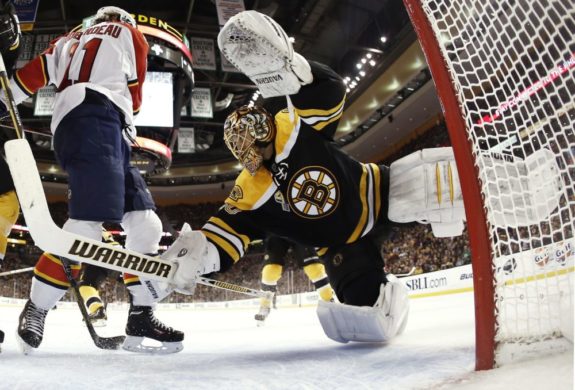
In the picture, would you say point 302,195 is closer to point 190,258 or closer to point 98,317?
point 190,258

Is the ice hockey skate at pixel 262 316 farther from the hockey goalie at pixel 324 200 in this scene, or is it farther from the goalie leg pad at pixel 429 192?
the goalie leg pad at pixel 429 192

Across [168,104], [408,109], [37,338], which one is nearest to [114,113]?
[37,338]

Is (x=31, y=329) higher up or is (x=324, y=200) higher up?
(x=324, y=200)

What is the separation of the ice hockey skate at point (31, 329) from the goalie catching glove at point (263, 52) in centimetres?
102

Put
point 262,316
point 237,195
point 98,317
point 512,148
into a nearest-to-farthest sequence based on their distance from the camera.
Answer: point 512,148, point 237,195, point 98,317, point 262,316

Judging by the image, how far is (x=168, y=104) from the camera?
Result: 21.4 ft

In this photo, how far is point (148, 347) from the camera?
5.40ft

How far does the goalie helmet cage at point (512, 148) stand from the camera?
85 centimetres

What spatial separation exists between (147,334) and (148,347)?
5 cm

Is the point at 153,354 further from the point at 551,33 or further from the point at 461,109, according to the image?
the point at 551,33

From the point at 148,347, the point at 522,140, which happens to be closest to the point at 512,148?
the point at 522,140

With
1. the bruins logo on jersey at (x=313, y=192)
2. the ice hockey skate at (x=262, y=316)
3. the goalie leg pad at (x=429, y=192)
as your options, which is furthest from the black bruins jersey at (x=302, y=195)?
the ice hockey skate at (x=262, y=316)

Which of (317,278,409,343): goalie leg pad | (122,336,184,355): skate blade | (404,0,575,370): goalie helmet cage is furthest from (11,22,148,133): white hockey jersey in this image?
(404,0,575,370): goalie helmet cage

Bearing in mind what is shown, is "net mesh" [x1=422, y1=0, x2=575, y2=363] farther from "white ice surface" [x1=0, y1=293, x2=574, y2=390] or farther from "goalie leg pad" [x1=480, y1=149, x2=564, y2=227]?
"white ice surface" [x1=0, y1=293, x2=574, y2=390]
